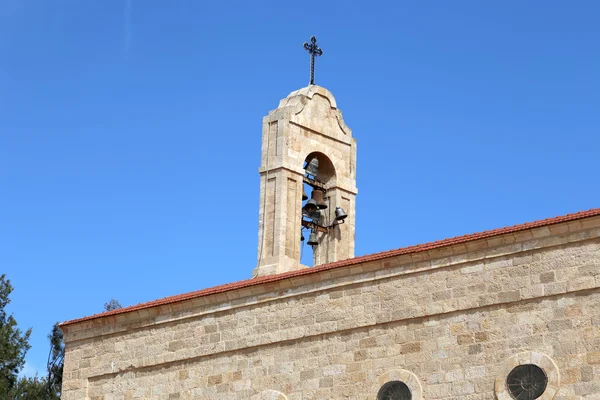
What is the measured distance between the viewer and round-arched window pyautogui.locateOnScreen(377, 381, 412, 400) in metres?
18.2

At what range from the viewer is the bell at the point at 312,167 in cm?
2441

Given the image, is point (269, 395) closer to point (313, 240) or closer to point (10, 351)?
point (313, 240)

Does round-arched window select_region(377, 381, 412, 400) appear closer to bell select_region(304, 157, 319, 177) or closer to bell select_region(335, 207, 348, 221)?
bell select_region(335, 207, 348, 221)

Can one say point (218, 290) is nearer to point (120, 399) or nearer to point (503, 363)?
point (120, 399)

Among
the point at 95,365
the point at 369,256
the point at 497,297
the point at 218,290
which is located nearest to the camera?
the point at 497,297

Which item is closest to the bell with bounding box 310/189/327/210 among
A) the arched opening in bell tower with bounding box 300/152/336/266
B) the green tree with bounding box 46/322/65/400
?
the arched opening in bell tower with bounding box 300/152/336/266

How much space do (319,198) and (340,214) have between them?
600 mm

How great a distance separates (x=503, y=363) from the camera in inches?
682

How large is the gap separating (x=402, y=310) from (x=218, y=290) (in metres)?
3.49

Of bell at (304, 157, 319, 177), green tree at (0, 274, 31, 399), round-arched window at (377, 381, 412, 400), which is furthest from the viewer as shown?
green tree at (0, 274, 31, 399)

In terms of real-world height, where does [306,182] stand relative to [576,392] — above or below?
above

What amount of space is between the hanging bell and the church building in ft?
1.11

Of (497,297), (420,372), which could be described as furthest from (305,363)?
(497,297)

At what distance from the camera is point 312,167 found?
80.2 ft
